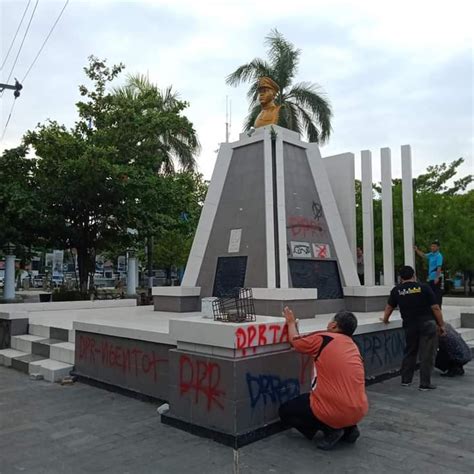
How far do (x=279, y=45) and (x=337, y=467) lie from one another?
67.6ft

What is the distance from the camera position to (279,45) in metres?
21.7

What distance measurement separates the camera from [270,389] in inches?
195

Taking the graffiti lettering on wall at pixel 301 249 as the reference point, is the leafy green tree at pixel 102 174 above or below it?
above

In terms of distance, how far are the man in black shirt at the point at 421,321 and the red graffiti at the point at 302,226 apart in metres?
4.68

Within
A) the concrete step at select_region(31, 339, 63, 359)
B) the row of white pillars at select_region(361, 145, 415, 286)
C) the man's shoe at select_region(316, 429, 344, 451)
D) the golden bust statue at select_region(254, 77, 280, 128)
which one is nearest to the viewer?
the man's shoe at select_region(316, 429, 344, 451)

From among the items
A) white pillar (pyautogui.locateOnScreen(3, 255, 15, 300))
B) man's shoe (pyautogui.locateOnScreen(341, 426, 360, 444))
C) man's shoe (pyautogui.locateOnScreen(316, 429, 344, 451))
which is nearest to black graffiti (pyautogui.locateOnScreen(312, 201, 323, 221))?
man's shoe (pyautogui.locateOnScreen(341, 426, 360, 444))

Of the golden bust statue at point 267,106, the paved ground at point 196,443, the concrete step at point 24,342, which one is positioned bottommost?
the paved ground at point 196,443

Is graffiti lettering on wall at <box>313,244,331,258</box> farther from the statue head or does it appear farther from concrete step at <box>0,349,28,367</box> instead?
concrete step at <box>0,349,28,367</box>

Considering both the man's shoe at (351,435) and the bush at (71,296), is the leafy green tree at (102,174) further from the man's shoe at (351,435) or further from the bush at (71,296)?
the man's shoe at (351,435)

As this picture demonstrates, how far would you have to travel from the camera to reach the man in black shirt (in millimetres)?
6777

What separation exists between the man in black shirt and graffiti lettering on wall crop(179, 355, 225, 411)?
3364 millimetres

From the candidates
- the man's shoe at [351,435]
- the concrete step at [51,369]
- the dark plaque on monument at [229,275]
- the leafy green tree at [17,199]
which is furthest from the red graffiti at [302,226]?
the leafy green tree at [17,199]

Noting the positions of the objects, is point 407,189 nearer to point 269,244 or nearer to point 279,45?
point 269,244

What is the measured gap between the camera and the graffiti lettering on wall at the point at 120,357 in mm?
6254
